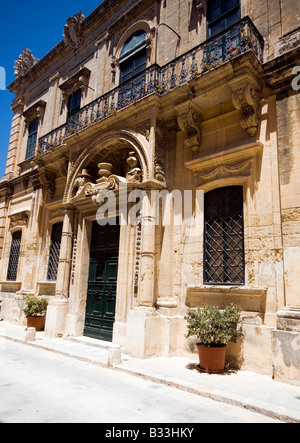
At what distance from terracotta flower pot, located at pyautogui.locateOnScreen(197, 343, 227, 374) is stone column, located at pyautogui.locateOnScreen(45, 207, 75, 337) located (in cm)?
497

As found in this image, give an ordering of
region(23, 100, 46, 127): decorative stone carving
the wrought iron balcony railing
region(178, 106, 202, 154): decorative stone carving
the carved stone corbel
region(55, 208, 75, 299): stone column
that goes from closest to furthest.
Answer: the wrought iron balcony railing
region(178, 106, 202, 154): decorative stone carving
region(55, 208, 75, 299): stone column
the carved stone corbel
region(23, 100, 46, 127): decorative stone carving

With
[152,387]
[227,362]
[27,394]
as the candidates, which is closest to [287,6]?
[227,362]

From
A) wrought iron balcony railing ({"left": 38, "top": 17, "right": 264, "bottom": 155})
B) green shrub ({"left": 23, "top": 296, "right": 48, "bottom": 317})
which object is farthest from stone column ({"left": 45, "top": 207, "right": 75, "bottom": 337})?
wrought iron balcony railing ({"left": 38, "top": 17, "right": 264, "bottom": 155})

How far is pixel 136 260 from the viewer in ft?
25.8

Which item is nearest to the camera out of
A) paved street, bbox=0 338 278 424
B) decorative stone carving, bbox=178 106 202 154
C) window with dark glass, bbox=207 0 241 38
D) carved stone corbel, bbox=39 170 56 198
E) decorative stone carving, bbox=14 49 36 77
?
paved street, bbox=0 338 278 424

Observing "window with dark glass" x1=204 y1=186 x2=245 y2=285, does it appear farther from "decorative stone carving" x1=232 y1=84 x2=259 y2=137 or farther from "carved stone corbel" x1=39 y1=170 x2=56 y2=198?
"carved stone corbel" x1=39 y1=170 x2=56 y2=198

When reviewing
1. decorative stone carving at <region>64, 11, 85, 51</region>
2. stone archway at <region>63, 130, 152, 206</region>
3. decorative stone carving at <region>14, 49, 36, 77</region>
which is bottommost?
stone archway at <region>63, 130, 152, 206</region>

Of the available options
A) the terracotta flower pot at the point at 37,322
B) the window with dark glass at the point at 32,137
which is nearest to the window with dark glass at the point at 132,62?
the window with dark glass at the point at 32,137

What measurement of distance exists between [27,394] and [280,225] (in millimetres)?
5107

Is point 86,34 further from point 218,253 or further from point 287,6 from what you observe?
point 218,253

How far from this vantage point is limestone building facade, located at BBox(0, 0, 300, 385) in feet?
20.0

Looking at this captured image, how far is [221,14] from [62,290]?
8.87 meters

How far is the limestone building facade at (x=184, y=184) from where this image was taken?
6090mm

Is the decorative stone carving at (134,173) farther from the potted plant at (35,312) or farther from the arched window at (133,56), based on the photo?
the potted plant at (35,312)
